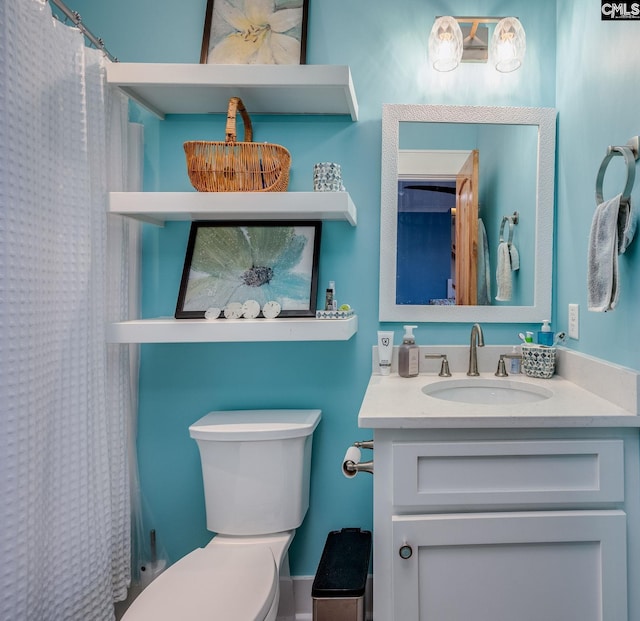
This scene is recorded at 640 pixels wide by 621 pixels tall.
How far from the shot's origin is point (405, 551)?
44.9 inches

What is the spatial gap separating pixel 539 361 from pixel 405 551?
0.82 meters

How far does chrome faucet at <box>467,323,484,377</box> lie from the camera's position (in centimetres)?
162

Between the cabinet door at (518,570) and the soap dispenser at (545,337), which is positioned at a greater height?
the soap dispenser at (545,337)

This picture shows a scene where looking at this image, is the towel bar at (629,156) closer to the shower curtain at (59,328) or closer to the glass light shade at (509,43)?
the glass light shade at (509,43)

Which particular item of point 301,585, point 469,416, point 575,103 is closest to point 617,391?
point 469,416

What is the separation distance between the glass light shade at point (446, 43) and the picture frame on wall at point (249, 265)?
71cm

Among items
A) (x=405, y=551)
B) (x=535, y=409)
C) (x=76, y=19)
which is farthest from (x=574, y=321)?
(x=76, y=19)

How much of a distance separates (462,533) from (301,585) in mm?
889

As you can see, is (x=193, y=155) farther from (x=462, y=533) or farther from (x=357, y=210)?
(x=462, y=533)

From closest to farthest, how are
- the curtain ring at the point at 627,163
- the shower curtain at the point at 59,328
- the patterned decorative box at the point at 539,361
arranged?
the shower curtain at the point at 59,328, the curtain ring at the point at 627,163, the patterned decorative box at the point at 539,361

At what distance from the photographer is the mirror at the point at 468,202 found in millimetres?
1705

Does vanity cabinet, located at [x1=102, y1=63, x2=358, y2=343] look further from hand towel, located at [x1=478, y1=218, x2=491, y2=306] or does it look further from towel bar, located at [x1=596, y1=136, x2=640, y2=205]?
towel bar, located at [x1=596, y1=136, x2=640, y2=205]
